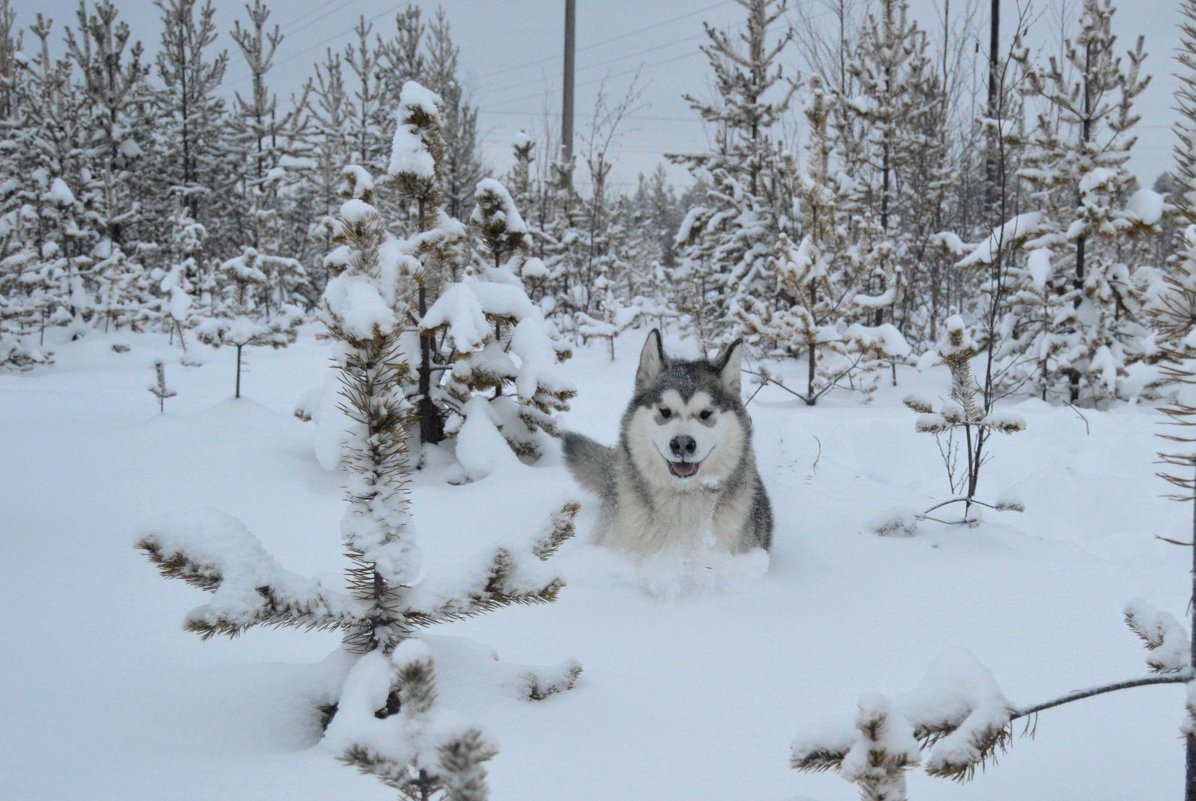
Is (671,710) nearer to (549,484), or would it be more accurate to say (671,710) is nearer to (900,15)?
(549,484)

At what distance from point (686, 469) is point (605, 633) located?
1.07 meters

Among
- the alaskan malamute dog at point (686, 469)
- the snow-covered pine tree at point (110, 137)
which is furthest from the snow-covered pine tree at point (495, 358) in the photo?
the snow-covered pine tree at point (110, 137)

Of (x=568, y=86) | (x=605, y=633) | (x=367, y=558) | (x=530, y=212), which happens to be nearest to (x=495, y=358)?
(x=605, y=633)

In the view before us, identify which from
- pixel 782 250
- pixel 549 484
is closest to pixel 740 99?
pixel 782 250

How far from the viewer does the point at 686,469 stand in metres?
3.50

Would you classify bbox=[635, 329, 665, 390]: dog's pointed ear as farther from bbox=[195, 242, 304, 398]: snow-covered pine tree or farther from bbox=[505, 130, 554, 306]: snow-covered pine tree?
bbox=[195, 242, 304, 398]: snow-covered pine tree

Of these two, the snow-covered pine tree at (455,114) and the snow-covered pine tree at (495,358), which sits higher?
the snow-covered pine tree at (455,114)

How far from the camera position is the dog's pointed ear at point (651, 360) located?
395 centimetres

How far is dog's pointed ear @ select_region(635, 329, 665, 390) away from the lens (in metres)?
3.95

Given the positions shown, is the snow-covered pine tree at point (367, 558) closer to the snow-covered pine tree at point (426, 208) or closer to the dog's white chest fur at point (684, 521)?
the dog's white chest fur at point (684, 521)

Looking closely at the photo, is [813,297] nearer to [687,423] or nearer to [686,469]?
[687,423]

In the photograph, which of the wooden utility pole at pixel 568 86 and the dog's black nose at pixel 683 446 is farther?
the wooden utility pole at pixel 568 86

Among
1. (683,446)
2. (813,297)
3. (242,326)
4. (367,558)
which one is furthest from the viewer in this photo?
(813,297)

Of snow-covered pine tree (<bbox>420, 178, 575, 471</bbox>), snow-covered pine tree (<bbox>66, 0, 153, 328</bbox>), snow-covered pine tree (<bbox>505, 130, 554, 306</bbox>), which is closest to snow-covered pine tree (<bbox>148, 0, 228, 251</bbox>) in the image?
snow-covered pine tree (<bbox>66, 0, 153, 328</bbox>)
